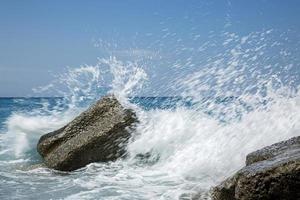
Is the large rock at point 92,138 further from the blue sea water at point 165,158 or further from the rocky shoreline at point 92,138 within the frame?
the blue sea water at point 165,158

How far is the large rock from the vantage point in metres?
6.24

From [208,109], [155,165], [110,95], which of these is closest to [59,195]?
[155,165]

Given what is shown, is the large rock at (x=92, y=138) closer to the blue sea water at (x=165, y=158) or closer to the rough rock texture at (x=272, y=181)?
the blue sea water at (x=165, y=158)

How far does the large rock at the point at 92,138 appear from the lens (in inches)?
246

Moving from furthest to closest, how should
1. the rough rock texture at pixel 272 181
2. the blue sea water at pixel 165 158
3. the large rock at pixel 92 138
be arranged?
the large rock at pixel 92 138 < the blue sea water at pixel 165 158 < the rough rock texture at pixel 272 181

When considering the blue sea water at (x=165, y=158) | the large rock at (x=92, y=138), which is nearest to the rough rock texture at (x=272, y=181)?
the blue sea water at (x=165, y=158)

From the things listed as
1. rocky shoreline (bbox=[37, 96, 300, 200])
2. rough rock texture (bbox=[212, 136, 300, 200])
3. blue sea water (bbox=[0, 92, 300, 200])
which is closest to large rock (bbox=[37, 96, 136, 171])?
rocky shoreline (bbox=[37, 96, 300, 200])

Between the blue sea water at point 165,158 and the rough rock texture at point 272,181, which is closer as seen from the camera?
the rough rock texture at point 272,181

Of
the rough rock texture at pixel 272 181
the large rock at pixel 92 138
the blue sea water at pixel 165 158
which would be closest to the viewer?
the rough rock texture at pixel 272 181

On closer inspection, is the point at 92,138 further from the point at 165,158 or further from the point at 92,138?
the point at 165,158

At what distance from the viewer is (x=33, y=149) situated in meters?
8.02

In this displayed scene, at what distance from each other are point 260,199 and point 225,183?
19.9 inches

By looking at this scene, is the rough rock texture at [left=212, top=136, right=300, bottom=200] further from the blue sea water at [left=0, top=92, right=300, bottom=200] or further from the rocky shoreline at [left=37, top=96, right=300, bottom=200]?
the rocky shoreline at [left=37, top=96, right=300, bottom=200]

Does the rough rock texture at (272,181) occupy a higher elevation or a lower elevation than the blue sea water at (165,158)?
lower
